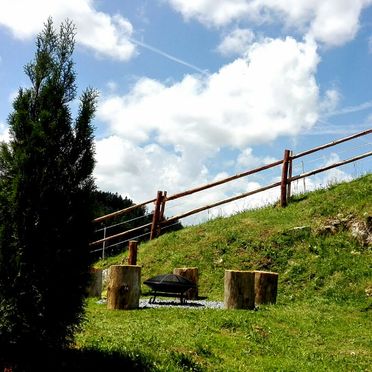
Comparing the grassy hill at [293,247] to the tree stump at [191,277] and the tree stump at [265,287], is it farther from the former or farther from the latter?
the tree stump at [265,287]

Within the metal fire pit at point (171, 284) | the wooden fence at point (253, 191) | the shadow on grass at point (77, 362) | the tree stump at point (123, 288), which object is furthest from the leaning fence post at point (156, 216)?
the shadow on grass at point (77, 362)

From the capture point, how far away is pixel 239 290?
13.8 m

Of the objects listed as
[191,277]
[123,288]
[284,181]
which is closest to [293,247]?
[191,277]

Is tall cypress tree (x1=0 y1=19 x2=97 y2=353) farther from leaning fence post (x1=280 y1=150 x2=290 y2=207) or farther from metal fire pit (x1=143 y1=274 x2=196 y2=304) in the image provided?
leaning fence post (x1=280 y1=150 x2=290 y2=207)

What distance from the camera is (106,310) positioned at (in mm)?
13180

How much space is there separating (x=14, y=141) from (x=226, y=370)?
16.3 feet

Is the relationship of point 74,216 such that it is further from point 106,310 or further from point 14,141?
point 106,310

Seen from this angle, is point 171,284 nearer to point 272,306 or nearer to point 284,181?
point 272,306

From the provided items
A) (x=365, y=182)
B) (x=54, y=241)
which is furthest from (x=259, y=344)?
(x=365, y=182)

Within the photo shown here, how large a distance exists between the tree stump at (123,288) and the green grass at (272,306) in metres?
0.45

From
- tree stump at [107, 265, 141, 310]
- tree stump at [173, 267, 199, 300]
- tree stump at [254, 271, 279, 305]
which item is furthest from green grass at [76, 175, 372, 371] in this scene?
tree stump at [173, 267, 199, 300]

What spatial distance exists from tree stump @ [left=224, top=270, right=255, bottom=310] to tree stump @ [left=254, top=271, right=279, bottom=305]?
1175 millimetres

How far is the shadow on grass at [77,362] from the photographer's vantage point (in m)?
7.25

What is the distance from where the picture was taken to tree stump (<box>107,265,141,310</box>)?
1330 centimetres
